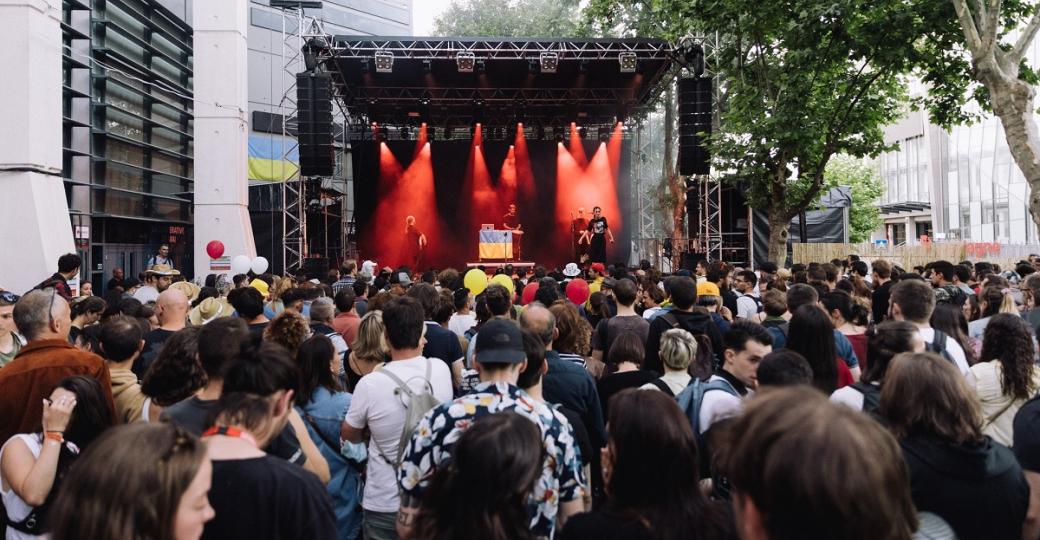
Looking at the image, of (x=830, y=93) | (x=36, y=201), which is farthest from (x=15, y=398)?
(x=830, y=93)

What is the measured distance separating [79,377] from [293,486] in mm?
1276

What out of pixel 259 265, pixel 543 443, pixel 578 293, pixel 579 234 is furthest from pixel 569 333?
pixel 579 234

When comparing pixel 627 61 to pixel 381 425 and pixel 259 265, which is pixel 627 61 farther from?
pixel 381 425

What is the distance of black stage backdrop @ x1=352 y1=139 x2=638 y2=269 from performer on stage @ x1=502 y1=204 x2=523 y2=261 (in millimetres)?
344

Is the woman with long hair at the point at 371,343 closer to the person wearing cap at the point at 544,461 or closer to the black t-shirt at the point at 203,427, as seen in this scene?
the black t-shirt at the point at 203,427

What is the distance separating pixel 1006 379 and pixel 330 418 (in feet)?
9.95

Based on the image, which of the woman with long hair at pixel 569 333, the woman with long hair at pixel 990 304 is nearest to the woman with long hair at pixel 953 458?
the woman with long hair at pixel 569 333

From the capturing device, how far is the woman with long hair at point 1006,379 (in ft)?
10.0

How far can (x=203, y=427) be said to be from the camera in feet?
7.51

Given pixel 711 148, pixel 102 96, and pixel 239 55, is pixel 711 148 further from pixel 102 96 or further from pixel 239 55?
pixel 102 96

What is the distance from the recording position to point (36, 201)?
34.6ft

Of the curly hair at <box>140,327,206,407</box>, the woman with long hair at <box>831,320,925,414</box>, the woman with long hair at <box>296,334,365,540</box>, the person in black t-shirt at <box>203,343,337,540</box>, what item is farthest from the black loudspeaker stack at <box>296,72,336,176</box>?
the person in black t-shirt at <box>203,343,337,540</box>

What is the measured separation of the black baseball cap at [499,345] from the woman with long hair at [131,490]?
1.16 meters

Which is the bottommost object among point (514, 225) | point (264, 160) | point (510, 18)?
point (514, 225)
